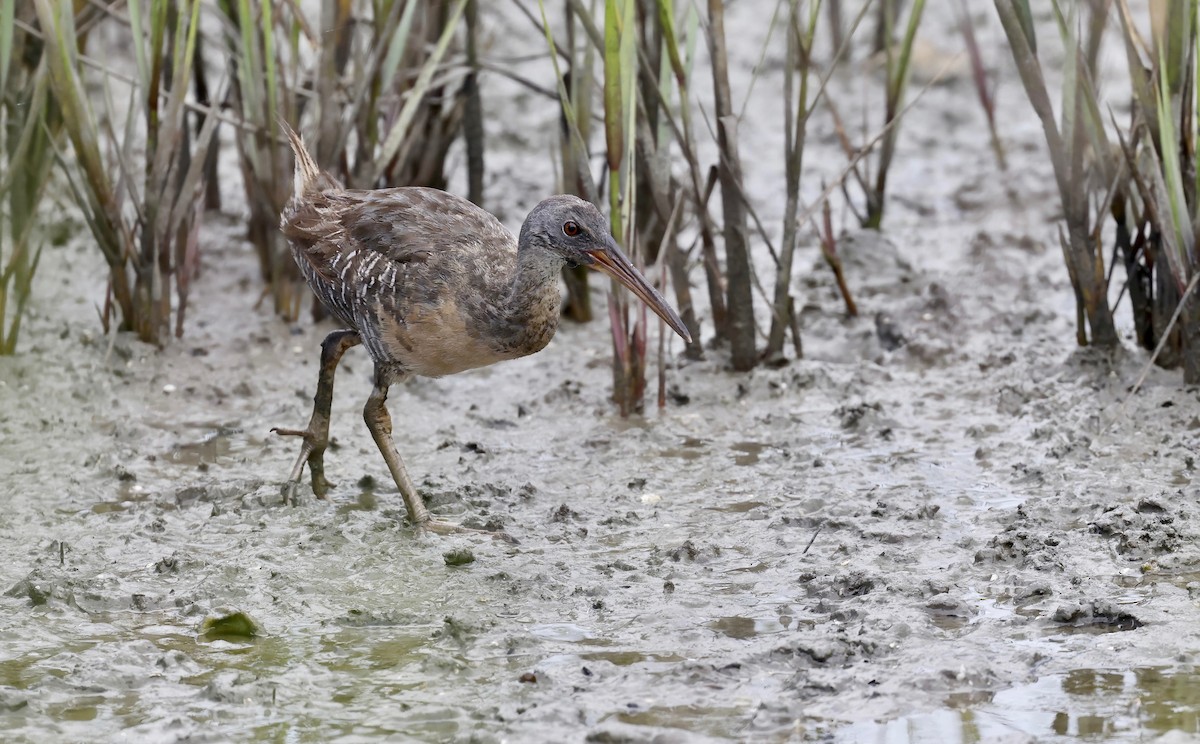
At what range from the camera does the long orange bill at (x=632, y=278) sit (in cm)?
428

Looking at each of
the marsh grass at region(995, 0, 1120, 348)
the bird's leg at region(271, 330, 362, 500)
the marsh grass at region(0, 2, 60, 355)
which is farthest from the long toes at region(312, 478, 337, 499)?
the marsh grass at region(995, 0, 1120, 348)

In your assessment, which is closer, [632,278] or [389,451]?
[632,278]

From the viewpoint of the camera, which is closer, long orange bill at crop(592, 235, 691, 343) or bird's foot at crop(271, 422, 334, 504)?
long orange bill at crop(592, 235, 691, 343)

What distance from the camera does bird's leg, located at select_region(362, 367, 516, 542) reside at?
4559 mm

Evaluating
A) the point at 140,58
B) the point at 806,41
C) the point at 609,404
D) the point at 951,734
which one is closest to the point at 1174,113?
the point at 806,41

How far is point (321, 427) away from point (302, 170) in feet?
3.03

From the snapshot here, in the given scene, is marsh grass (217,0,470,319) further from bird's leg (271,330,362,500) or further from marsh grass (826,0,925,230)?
marsh grass (826,0,925,230)

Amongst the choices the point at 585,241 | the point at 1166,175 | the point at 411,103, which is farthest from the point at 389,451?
the point at 1166,175

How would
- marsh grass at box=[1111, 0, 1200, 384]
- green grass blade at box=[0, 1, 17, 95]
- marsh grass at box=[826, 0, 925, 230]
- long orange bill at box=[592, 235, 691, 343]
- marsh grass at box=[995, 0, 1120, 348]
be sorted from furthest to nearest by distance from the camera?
marsh grass at box=[826, 0, 925, 230], green grass blade at box=[0, 1, 17, 95], marsh grass at box=[995, 0, 1120, 348], marsh grass at box=[1111, 0, 1200, 384], long orange bill at box=[592, 235, 691, 343]

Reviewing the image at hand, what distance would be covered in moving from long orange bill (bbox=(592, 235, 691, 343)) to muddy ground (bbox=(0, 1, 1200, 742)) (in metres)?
0.66

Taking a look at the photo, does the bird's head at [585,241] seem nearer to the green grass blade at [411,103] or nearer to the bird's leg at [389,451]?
the bird's leg at [389,451]

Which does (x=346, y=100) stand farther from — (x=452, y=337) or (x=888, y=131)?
(x=888, y=131)

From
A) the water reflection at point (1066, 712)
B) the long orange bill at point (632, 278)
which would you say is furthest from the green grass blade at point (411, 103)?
the water reflection at point (1066, 712)

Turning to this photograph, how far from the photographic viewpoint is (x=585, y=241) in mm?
4309
